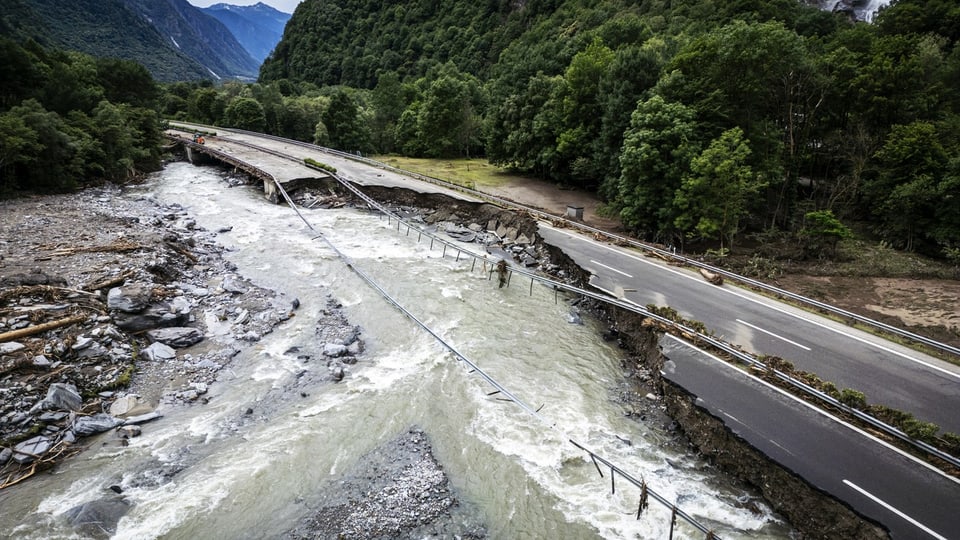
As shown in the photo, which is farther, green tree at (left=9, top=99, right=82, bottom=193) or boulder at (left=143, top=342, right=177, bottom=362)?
green tree at (left=9, top=99, right=82, bottom=193)

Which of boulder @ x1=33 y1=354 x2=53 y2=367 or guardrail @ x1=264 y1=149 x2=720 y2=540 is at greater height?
guardrail @ x1=264 y1=149 x2=720 y2=540

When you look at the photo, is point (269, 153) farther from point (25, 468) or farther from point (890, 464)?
point (890, 464)

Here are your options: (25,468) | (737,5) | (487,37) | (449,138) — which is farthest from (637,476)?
(487,37)

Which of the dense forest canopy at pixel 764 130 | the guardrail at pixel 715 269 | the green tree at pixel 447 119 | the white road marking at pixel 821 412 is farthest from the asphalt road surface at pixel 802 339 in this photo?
the green tree at pixel 447 119

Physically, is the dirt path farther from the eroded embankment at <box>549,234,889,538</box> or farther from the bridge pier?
the bridge pier

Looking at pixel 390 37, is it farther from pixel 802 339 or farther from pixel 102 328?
pixel 802 339

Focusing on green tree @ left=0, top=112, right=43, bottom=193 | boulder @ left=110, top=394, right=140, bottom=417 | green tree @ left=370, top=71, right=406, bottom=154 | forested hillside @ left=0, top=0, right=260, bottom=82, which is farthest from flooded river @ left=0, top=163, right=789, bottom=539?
forested hillside @ left=0, top=0, right=260, bottom=82

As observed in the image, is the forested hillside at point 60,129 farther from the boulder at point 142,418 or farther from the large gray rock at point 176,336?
the boulder at point 142,418
